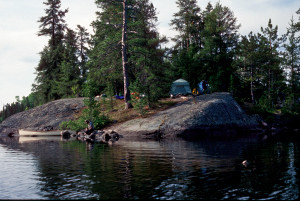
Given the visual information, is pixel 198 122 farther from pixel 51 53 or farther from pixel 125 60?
pixel 51 53

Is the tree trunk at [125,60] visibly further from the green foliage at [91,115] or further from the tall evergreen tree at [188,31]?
the tall evergreen tree at [188,31]

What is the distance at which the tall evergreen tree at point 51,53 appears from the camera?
4866cm

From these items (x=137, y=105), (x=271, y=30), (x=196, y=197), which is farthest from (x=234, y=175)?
(x=271, y=30)

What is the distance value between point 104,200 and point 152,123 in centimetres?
2017

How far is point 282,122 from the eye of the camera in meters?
33.6

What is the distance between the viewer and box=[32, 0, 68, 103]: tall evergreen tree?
160 feet

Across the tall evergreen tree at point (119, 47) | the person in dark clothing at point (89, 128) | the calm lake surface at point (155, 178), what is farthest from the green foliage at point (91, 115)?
the calm lake surface at point (155, 178)

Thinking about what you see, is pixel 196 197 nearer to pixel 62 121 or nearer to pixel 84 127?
pixel 84 127

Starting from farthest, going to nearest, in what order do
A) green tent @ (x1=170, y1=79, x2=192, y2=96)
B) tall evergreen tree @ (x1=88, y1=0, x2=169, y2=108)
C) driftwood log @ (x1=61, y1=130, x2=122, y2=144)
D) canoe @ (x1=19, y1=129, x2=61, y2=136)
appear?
green tent @ (x1=170, y1=79, x2=192, y2=96) → canoe @ (x1=19, y1=129, x2=61, y2=136) → tall evergreen tree @ (x1=88, y1=0, x2=169, y2=108) → driftwood log @ (x1=61, y1=130, x2=122, y2=144)

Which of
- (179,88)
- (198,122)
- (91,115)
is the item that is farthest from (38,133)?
(198,122)

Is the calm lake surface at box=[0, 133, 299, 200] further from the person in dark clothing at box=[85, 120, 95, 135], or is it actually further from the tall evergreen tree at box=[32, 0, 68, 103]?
the tall evergreen tree at box=[32, 0, 68, 103]

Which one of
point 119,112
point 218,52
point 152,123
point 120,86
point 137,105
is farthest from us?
point 218,52

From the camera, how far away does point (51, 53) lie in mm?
48719

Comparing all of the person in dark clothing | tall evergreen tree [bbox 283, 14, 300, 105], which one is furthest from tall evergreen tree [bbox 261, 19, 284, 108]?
the person in dark clothing
